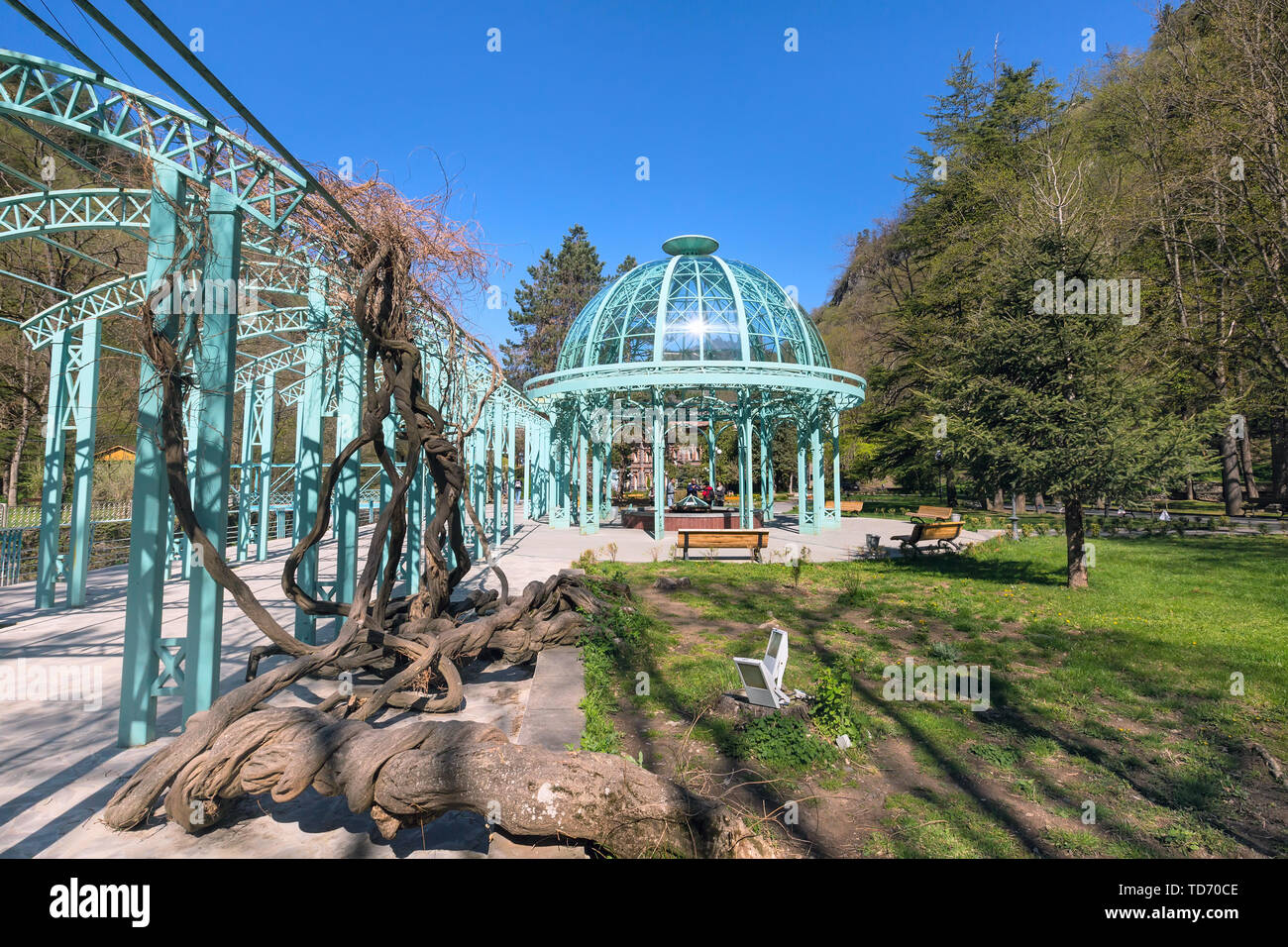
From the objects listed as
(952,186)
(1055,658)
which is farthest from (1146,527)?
(952,186)

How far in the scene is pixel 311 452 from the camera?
6625 mm

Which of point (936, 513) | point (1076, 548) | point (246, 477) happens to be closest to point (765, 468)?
point (936, 513)

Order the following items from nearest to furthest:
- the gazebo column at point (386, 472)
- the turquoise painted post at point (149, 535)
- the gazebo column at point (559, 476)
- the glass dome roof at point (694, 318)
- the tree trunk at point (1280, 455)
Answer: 1. the turquoise painted post at point (149, 535)
2. the gazebo column at point (386, 472)
3. the glass dome roof at point (694, 318)
4. the gazebo column at point (559, 476)
5. the tree trunk at point (1280, 455)

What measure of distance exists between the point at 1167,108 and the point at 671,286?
658 inches

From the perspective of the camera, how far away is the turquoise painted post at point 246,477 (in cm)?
1287

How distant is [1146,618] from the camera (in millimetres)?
8031

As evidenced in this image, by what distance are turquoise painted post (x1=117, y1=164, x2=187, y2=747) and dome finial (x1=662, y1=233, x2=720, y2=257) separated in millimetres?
18888

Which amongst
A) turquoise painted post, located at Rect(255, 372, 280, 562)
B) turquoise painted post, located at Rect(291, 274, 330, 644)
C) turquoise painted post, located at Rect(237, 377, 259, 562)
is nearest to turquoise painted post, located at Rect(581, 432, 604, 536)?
turquoise painted post, located at Rect(255, 372, 280, 562)

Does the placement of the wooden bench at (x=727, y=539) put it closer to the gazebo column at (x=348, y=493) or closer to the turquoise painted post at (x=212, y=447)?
the gazebo column at (x=348, y=493)

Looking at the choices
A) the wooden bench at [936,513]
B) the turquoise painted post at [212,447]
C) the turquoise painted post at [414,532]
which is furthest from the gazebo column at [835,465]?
the turquoise painted post at [212,447]

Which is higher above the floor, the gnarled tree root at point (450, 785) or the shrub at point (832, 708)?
the gnarled tree root at point (450, 785)

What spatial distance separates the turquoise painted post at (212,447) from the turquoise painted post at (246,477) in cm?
949

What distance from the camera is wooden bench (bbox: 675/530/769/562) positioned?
1360 cm
